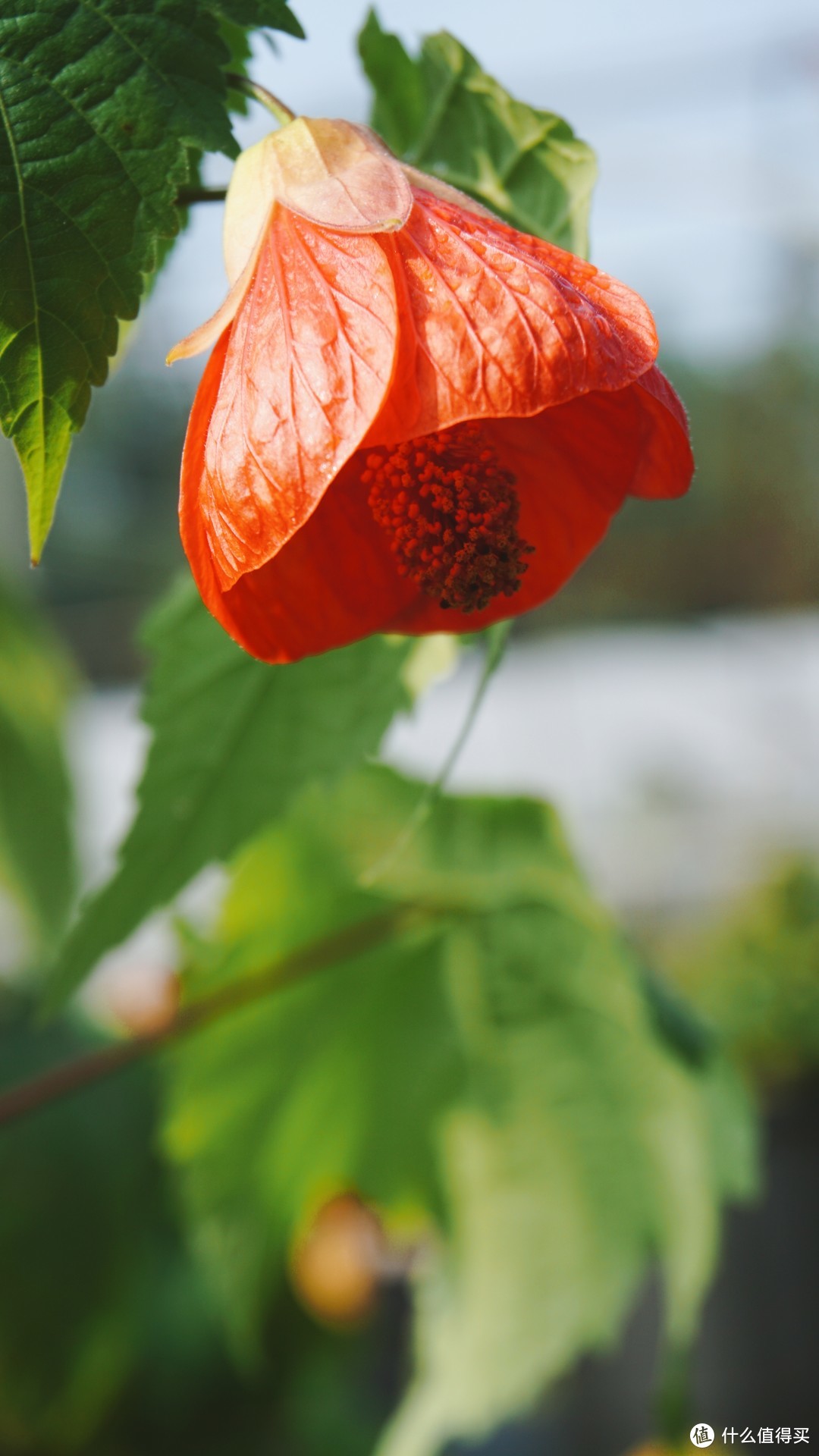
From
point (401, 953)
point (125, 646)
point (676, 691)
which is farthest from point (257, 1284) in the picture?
point (125, 646)

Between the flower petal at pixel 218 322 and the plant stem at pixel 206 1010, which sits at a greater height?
the flower petal at pixel 218 322

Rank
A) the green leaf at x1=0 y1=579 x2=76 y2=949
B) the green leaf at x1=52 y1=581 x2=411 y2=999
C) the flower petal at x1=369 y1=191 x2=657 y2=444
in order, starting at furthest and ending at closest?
1. the green leaf at x1=0 y1=579 x2=76 y2=949
2. the green leaf at x1=52 y1=581 x2=411 y2=999
3. the flower petal at x1=369 y1=191 x2=657 y2=444

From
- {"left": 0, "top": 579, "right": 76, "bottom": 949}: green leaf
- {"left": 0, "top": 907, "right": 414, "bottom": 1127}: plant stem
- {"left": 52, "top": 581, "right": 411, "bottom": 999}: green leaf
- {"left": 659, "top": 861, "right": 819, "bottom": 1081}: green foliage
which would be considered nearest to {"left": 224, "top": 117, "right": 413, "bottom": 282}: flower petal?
{"left": 52, "top": 581, "right": 411, "bottom": 999}: green leaf

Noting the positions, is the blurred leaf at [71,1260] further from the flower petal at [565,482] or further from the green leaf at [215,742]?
the flower petal at [565,482]

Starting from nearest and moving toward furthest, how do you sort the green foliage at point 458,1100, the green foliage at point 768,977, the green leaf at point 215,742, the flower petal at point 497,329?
1. the flower petal at point 497,329
2. the green leaf at point 215,742
3. the green foliage at point 458,1100
4. the green foliage at point 768,977

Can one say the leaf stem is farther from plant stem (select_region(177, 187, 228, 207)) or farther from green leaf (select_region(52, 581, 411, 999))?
green leaf (select_region(52, 581, 411, 999))

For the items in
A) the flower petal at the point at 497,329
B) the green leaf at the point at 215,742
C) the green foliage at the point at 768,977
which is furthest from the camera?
the green foliage at the point at 768,977

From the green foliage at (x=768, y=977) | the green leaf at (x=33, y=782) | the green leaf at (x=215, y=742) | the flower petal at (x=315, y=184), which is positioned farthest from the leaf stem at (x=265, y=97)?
the green foliage at (x=768, y=977)
